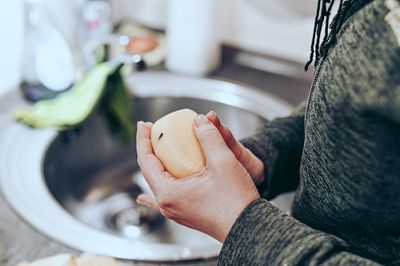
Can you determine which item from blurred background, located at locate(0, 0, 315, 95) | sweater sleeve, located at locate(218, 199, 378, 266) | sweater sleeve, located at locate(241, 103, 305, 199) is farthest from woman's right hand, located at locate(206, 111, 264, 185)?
blurred background, located at locate(0, 0, 315, 95)

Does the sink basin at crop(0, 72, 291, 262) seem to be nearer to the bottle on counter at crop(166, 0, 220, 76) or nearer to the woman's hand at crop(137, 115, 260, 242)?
the bottle on counter at crop(166, 0, 220, 76)

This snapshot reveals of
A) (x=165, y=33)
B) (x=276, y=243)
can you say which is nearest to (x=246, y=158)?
(x=276, y=243)

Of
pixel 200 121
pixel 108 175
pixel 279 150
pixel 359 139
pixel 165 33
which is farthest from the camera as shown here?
pixel 165 33

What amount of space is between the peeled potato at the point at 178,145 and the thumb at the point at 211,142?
0.7 inches

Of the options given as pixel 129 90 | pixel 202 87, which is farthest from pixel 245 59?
pixel 129 90

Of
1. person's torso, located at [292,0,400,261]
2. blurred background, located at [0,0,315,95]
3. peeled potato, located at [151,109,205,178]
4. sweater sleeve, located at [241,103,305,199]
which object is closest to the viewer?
person's torso, located at [292,0,400,261]

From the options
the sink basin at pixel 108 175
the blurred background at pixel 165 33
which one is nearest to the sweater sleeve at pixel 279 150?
the sink basin at pixel 108 175

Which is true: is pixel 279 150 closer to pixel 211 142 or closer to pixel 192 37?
pixel 211 142

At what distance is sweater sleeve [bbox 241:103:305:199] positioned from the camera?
27.9 inches

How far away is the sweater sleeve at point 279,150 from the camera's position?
27.9 inches

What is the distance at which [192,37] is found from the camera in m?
1.16

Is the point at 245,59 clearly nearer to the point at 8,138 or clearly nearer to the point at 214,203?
the point at 8,138

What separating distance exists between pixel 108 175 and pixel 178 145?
0.58m

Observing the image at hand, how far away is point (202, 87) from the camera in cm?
116
